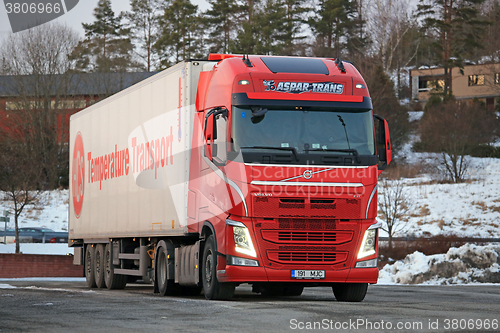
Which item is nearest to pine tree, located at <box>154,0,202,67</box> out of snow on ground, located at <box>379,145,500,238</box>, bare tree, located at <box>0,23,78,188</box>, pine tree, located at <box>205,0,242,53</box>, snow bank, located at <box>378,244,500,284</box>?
pine tree, located at <box>205,0,242,53</box>

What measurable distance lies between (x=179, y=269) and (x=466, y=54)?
67.7m

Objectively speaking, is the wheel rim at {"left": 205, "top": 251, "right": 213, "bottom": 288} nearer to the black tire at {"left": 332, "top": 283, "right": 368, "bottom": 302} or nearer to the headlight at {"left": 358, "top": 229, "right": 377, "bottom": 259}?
the black tire at {"left": 332, "top": 283, "right": 368, "bottom": 302}

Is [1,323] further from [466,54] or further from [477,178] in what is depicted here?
[466,54]

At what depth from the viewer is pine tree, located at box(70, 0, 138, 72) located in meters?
67.0

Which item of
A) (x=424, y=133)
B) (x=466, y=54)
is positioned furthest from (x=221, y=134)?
(x=466, y=54)

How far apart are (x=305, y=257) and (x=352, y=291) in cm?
168

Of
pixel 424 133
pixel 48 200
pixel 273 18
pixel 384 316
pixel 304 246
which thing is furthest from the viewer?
pixel 273 18

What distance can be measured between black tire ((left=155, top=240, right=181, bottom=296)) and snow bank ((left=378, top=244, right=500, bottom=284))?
1021 centimetres

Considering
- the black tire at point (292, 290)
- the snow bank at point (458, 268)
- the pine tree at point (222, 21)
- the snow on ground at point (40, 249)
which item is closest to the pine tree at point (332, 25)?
the pine tree at point (222, 21)

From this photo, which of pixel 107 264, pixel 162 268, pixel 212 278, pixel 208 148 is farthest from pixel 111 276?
pixel 208 148

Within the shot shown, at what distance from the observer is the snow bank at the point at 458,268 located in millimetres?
23312

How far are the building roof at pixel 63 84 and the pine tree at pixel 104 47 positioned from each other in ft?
3.85

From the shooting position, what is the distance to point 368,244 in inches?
514

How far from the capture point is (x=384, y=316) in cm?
1018
